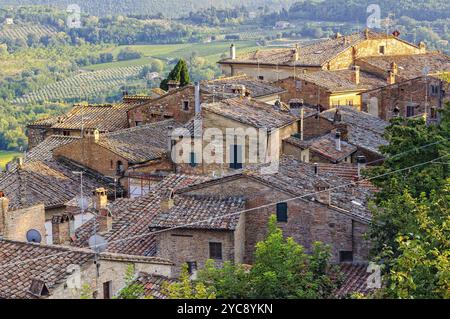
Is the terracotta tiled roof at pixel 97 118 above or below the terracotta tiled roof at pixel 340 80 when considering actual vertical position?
below

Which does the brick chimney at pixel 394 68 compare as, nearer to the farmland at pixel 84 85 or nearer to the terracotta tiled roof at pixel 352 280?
the terracotta tiled roof at pixel 352 280

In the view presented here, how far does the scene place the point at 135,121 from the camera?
3694 centimetres

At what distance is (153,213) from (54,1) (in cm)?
9826

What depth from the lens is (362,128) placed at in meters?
33.3

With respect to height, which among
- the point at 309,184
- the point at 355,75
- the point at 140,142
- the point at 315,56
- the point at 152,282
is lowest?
the point at 140,142

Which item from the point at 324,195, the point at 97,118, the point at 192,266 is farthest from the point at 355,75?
the point at 192,266

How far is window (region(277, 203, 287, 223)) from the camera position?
66.7 ft

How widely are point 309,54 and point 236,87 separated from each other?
15018 millimetres

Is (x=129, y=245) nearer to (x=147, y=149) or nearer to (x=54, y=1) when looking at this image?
(x=147, y=149)

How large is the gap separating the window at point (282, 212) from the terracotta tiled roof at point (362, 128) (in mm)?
9568

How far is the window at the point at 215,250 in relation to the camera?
19.8 metres

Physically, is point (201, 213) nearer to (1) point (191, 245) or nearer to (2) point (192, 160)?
(1) point (191, 245)

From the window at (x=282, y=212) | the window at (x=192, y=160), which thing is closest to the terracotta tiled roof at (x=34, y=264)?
the window at (x=282, y=212)
